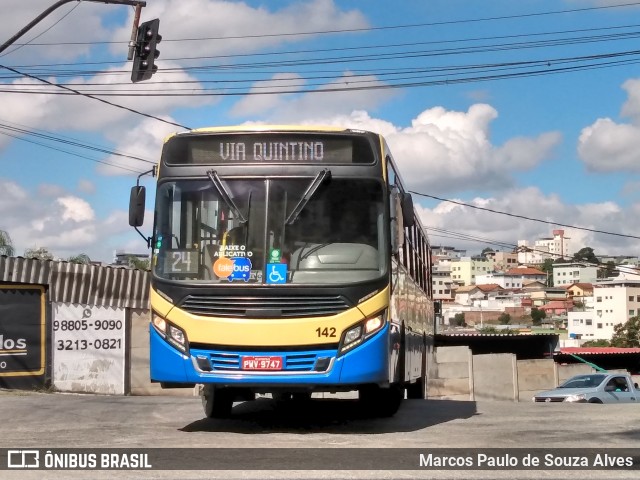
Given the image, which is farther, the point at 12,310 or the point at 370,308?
the point at 12,310

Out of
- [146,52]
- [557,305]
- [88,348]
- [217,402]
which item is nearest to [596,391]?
[88,348]

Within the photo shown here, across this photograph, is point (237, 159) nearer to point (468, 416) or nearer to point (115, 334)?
point (468, 416)


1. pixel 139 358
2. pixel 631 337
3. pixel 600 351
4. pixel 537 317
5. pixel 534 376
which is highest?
pixel 537 317

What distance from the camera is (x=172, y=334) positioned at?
10.9 m

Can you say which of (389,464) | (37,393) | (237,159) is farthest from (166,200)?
(37,393)

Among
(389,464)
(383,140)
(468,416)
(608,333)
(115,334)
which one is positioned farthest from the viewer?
(608,333)

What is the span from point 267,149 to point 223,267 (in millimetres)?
1471

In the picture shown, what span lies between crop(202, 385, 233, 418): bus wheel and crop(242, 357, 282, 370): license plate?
180 cm

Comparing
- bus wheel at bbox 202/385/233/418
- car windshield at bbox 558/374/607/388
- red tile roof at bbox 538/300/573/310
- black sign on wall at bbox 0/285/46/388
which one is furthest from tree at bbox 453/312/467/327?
bus wheel at bbox 202/385/233/418

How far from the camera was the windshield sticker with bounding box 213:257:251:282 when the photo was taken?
35.8ft

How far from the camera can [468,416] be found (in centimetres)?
1335

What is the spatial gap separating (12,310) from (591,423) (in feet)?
42.9

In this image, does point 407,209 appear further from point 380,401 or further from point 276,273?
point 380,401

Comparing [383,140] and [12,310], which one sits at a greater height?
[383,140]
